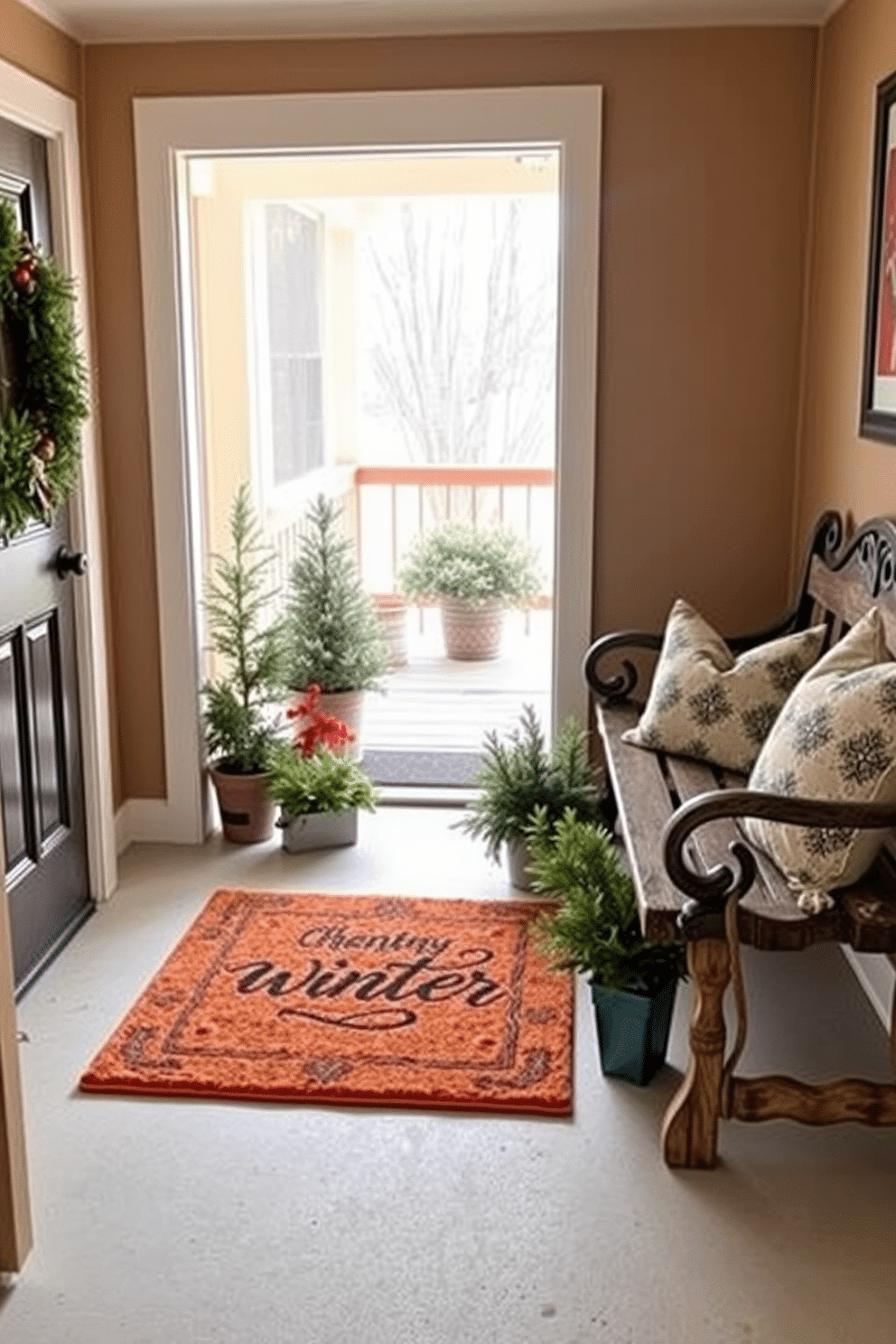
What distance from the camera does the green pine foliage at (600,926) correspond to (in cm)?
258

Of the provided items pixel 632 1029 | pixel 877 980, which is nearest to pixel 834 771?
pixel 632 1029

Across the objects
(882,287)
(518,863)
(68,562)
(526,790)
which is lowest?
(518,863)

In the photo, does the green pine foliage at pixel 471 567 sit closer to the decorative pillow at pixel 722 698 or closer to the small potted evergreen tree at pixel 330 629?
the small potted evergreen tree at pixel 330 629

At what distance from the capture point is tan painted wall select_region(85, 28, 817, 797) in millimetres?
3426

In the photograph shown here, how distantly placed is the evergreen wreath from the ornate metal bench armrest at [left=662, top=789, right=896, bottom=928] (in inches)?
62.0

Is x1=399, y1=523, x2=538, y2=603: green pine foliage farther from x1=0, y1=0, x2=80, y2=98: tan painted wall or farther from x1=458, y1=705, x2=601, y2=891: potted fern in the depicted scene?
x1=0, y1=0, x2=80, y2=98: tan painted wall

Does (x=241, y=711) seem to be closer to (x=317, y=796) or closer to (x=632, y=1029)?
(x=317, y=796)

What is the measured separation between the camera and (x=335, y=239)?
7.18 meters

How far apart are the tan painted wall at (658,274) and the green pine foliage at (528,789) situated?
0.51 m

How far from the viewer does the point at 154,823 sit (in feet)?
12.9

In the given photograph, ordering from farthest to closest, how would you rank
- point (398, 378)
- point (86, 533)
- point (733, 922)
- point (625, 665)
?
point (398, 378) → point (625, 665) → point (86, 533) → point (733, 922)

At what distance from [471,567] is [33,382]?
3488mm

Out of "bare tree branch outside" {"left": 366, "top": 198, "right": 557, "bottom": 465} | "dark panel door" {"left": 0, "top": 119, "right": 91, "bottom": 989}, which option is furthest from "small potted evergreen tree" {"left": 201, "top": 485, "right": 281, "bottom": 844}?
"bare tree branch outside" {"left": 366, "top": 198, "right": 557, "bottom": 465}

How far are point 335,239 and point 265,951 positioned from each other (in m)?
5.04
